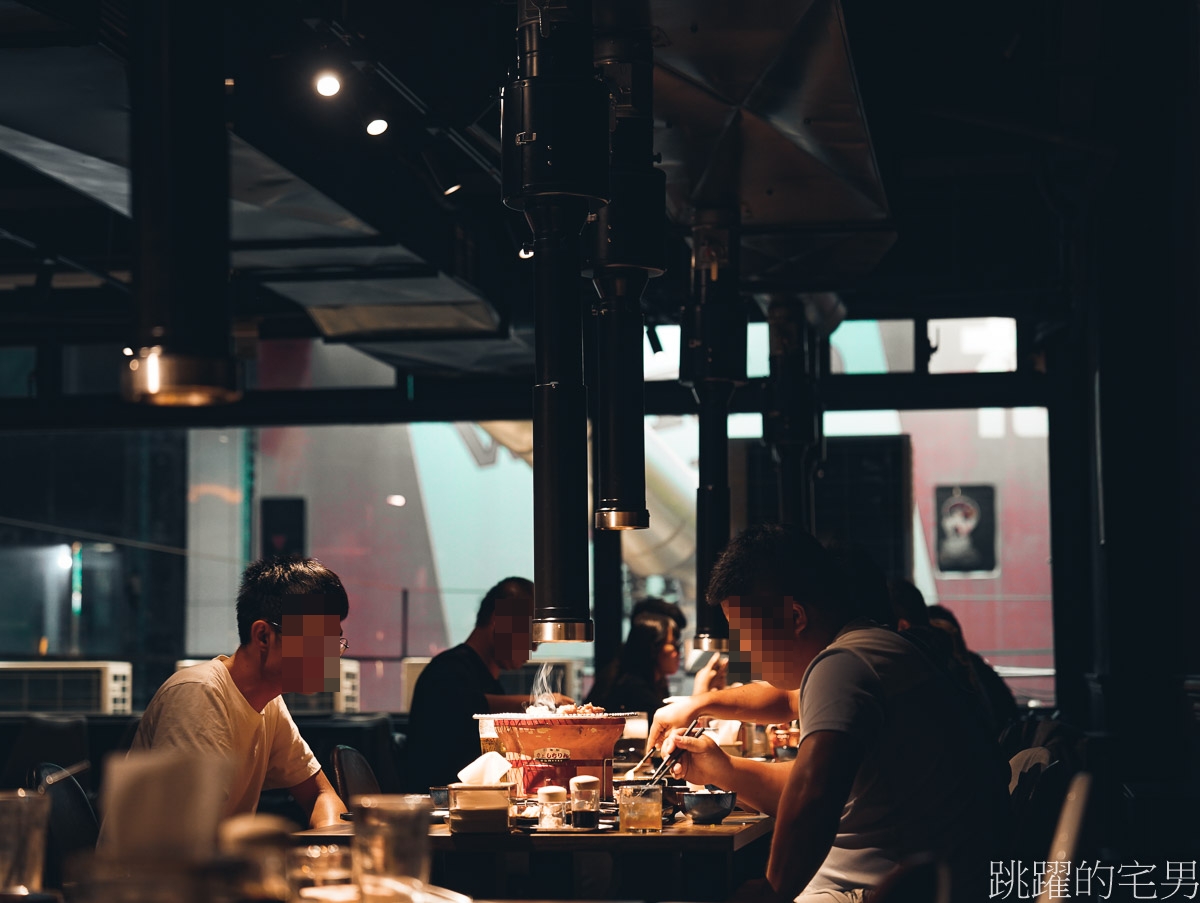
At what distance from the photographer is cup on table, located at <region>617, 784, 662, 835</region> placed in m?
3.31

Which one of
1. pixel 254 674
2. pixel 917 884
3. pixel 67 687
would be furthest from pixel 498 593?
pixel 67 687

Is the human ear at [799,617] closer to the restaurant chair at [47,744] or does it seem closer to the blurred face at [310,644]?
the blurred face at [310,644]

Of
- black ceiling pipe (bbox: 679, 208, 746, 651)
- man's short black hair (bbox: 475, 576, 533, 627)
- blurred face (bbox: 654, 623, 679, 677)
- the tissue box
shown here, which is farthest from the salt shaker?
blurred face (bbox: 654, 623, 679, 677)

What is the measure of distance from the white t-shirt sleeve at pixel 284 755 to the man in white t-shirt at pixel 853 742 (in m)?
1.25

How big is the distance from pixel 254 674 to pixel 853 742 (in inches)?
57.3

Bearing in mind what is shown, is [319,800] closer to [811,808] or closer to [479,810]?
[479,810]

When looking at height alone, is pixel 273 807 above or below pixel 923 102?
below

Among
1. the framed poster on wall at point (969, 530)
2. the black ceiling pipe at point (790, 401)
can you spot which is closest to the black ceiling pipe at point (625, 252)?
the black ceiling pipe at point (790, 401)

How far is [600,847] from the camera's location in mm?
3258

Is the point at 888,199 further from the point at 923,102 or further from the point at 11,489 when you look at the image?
the point at 11,489

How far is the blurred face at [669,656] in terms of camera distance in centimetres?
689

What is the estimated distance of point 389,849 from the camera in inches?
70.3

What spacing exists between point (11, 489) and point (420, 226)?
5.02 meters

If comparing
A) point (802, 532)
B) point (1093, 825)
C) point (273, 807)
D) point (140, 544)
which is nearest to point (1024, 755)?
point (802, 532)
